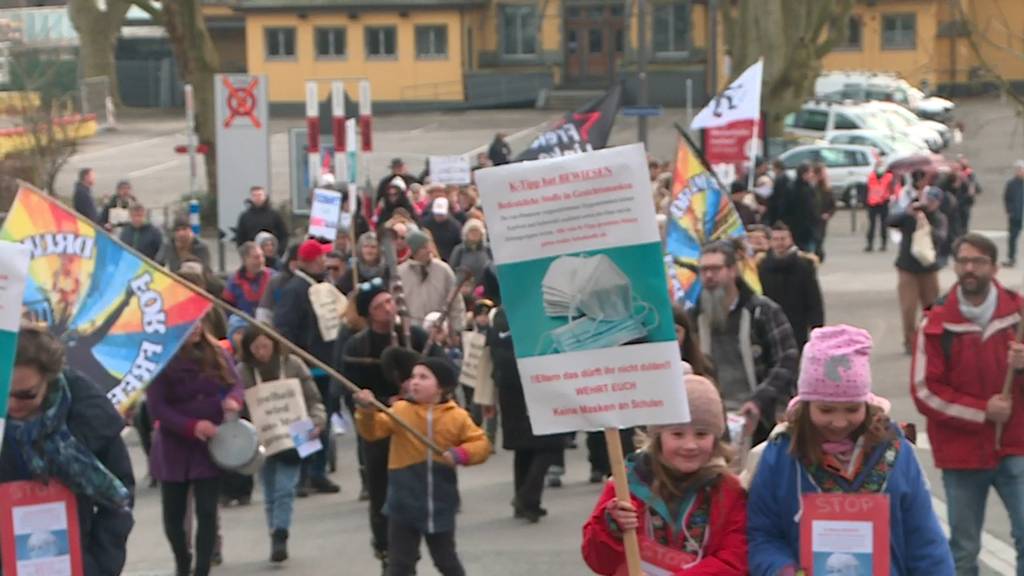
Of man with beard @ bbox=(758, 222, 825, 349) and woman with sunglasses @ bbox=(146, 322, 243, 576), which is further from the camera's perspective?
man with beard @ bbox=(758, 222, 825, 349)

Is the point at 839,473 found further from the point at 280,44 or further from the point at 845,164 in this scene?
the point at 280,44

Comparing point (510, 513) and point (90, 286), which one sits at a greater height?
point (90, 286)

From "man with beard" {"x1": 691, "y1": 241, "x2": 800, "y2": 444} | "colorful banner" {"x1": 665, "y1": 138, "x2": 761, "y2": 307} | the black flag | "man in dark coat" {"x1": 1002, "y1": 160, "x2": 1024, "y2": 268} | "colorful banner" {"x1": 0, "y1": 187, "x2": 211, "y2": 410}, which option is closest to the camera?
"colorful banner" {"x1": 0, "y1": 187, "x2": 211, "y2": 410}

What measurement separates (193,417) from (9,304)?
4.44 m

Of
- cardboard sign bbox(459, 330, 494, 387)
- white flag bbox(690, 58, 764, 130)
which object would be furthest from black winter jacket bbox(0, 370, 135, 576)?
white flag bbox(690, 58, 764, 130)

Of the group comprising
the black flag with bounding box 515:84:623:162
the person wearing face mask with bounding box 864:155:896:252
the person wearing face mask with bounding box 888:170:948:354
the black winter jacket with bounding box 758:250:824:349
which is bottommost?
the person wearing face mask with bounding box 864:155:896:252

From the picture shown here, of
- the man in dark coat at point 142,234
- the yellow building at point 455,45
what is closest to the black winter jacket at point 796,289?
the man in dark coat at point 142,234

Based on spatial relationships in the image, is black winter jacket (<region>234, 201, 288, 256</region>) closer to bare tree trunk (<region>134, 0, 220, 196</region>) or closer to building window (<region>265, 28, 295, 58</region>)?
bare tree trunk (<region>134, 0, 220, 196</region>)

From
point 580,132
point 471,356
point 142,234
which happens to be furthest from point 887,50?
point 471,356

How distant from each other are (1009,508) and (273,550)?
4.10 m

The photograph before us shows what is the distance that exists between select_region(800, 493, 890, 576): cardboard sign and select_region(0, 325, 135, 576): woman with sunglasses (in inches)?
83.3

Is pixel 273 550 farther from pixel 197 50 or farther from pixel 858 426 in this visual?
pixel 197 50

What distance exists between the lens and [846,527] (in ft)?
16.7

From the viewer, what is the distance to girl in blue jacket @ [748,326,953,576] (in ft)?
16.8
